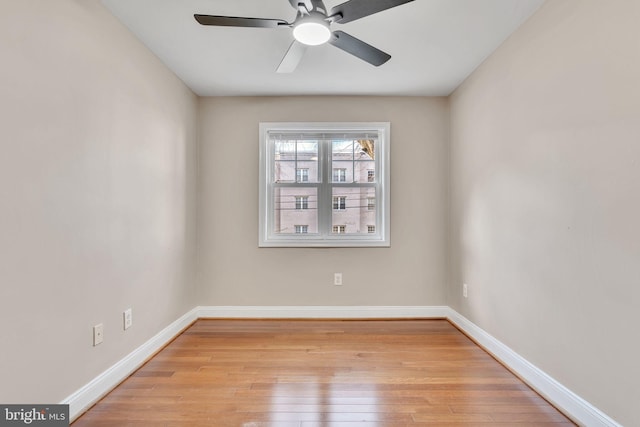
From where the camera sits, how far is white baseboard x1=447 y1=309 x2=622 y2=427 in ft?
5.10

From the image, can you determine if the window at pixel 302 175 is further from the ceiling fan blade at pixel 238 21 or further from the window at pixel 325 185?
the ceiling fan blade at pixel 238 21

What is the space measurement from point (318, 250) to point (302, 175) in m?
0.83

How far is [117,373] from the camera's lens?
2025 mm

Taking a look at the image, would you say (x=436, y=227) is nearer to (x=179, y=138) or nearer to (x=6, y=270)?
(x=179, y=138)

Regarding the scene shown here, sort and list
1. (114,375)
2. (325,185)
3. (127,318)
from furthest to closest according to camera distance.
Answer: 1. (325,185)
2. (127,318)
3. (114,375)

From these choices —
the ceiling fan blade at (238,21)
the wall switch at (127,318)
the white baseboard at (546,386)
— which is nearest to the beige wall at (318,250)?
the white baseboard at (546,386)

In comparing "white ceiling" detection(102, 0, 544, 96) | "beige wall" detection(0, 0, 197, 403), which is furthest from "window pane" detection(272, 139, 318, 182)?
"beige wall" detection(0, 0, 197, 403)

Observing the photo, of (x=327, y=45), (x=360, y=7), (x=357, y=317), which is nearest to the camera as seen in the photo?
(x=360, y=7)

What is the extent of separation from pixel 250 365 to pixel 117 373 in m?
0.84

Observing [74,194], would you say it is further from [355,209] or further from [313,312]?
[355,209]

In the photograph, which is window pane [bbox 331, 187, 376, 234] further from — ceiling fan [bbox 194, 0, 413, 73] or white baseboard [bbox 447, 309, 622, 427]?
ceiling fan [bbox 194, 0, 413, 73]

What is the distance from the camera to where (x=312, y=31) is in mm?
1698

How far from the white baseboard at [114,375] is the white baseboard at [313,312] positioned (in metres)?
0.52

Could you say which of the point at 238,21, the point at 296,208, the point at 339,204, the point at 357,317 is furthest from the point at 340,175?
the point at 238,21
